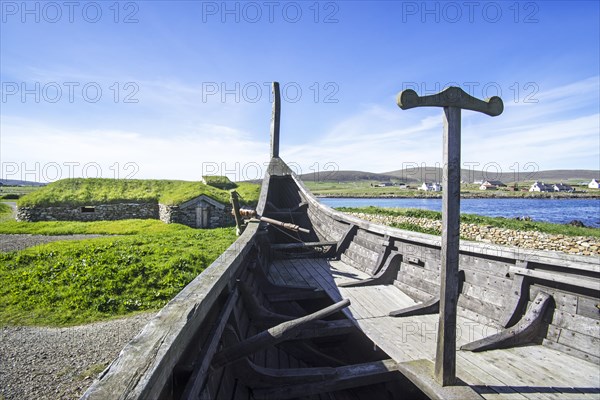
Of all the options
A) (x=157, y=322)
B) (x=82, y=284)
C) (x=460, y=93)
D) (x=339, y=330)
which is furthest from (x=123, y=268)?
(x=460, y=93)

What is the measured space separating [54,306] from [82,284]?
1006mm

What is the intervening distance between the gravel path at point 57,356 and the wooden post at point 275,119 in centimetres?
636

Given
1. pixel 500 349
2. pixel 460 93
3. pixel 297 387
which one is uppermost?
pixel 460 93

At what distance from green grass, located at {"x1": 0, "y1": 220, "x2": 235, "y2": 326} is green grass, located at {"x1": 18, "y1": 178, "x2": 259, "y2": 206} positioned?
35.2 ft

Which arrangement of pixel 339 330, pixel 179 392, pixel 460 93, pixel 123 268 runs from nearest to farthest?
pixel 179 392
pixel 460 93
pixel 339 330
pixel 123 268

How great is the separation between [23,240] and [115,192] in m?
8.03

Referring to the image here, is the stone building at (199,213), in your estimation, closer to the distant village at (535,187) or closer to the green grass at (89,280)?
the green grass at (89,280)

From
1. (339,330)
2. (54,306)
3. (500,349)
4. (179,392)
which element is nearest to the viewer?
(179,392)

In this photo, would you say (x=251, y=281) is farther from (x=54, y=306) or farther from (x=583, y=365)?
(x=54, y=306)

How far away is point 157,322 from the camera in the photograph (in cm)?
171

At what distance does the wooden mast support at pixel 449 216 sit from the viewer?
7.78 ft

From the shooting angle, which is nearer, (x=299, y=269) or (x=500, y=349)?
(x=500, y=349)

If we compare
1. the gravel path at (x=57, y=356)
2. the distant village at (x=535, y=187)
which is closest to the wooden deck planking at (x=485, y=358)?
the gravel path at (x=57, y=356)

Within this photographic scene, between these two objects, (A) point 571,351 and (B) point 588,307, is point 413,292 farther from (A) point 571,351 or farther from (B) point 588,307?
(B) point 588,307
